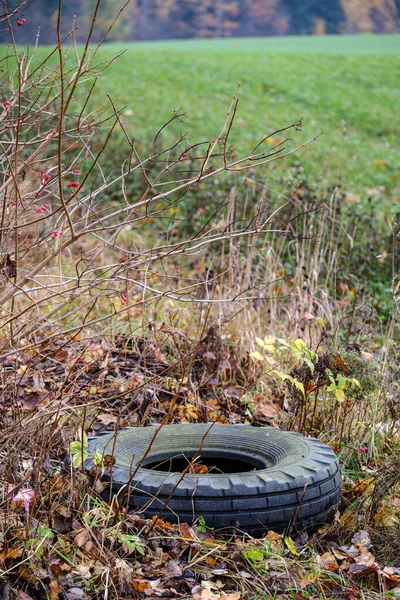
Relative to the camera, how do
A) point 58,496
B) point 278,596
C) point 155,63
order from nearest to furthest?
point 278,596, point 58,496, point 155,63

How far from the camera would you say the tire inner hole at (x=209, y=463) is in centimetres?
376

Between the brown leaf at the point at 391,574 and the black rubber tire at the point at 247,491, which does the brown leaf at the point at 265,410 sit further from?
the brown leaf at the point at 391,574

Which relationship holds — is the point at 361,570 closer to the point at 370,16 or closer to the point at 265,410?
the point at 265,410

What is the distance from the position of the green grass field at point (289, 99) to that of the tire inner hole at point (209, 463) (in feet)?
28.1

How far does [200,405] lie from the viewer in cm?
462

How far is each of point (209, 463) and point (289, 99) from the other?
19.8 m

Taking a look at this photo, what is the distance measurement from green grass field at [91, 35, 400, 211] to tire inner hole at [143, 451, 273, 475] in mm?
8568

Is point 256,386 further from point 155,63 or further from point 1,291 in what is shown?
point 155,63

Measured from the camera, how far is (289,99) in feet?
73.0

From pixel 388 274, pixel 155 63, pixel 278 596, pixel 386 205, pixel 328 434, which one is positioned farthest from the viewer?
pixel 155 63

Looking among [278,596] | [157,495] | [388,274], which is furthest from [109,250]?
[278,596]

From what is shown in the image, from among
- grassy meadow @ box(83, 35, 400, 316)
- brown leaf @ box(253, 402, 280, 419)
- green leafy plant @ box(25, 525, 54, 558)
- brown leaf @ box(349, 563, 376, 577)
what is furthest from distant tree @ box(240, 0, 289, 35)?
green leafy plant @ box(25, 525, 54, 558)

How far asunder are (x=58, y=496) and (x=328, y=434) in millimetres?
1915

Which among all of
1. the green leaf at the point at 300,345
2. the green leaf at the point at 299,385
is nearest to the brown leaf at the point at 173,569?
the green leaf at the point at 299,385
